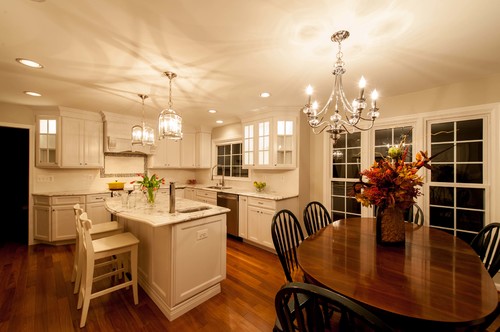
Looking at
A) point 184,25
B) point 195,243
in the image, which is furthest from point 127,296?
point 184,25

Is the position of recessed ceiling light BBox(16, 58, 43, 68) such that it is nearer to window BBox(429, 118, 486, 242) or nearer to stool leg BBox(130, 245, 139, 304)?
stool leg BBox(130, 245, 139, 304)

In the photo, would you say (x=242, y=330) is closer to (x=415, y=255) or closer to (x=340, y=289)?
(x=340, y=289)

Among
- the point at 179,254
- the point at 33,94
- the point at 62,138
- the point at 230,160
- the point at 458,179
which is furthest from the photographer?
the point at 230,160

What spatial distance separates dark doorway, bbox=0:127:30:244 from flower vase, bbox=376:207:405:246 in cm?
557

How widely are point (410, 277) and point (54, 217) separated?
4939 mm

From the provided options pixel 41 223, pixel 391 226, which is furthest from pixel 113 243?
pixel 41 223

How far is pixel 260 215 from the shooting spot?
Answer: 3588 millimetres

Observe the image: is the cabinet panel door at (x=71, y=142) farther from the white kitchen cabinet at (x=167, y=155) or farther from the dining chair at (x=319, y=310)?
the dining chair at (x=319, y=310)

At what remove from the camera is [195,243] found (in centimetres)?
212

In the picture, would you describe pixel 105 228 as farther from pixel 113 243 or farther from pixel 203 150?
pixel 203 150

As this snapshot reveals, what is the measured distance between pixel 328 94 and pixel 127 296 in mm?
3570

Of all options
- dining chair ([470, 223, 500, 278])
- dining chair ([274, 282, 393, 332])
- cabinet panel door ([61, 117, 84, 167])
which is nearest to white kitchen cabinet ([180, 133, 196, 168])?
cabinet panel door ([61, 117, 84, 167])

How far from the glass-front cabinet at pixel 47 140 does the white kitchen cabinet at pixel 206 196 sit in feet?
8.66

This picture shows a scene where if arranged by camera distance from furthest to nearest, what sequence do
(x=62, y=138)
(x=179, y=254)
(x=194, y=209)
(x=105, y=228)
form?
(x=62, y=138), (x=105, y=228), (x=194, y=209), (x=179, y=254)
